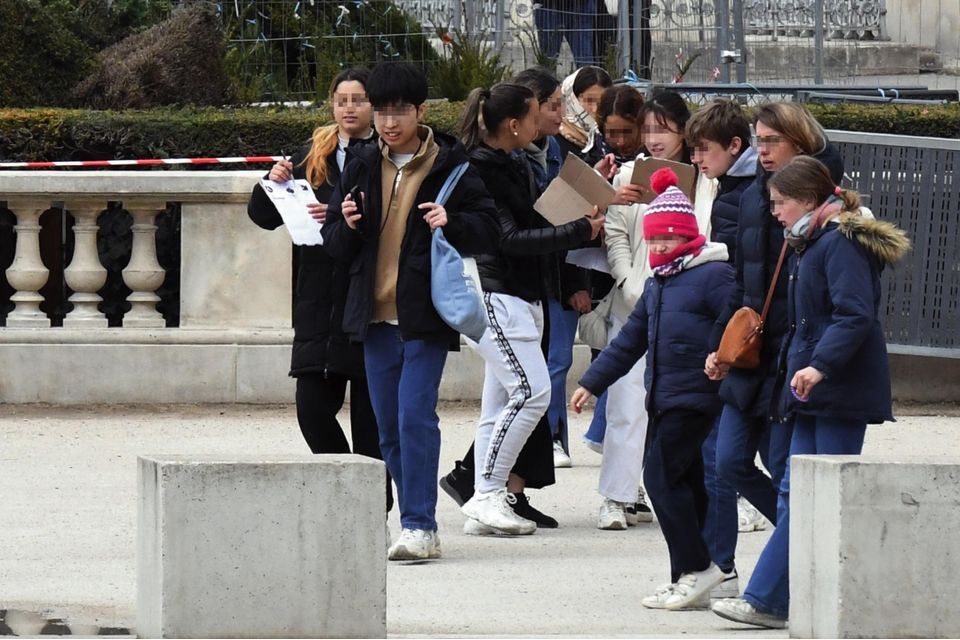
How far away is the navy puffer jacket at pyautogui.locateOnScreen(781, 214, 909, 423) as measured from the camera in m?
5.69

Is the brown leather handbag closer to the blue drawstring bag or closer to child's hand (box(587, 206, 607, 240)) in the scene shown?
the blue drawstring bag

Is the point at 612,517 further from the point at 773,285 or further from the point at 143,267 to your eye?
the point at 143,267

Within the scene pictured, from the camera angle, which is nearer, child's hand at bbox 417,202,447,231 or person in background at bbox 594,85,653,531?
child's hand at bbox 417,202,447,231

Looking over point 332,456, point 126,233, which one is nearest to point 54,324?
point 126,233

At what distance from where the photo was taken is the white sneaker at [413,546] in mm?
6820

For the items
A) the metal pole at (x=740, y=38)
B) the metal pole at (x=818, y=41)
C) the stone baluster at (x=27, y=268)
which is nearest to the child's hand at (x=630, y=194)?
the stone baluster at (x=27, y=268)

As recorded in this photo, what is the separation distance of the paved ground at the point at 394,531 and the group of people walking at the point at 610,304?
7.1 inches

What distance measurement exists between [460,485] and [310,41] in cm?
870

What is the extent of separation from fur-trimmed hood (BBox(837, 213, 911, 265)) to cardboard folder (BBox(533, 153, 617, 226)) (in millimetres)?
1586

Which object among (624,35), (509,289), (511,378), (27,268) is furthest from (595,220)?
(624,35)

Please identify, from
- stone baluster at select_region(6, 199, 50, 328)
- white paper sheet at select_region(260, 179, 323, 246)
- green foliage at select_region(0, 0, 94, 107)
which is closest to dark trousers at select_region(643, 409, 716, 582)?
white paper sheet at select_region(260, 179, 323, 246)

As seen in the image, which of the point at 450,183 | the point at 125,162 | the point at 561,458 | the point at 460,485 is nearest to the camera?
the point at 450,183

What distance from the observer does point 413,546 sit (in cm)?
682

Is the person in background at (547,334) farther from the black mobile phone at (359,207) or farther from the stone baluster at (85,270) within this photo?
the stone baluster at (85,270)
